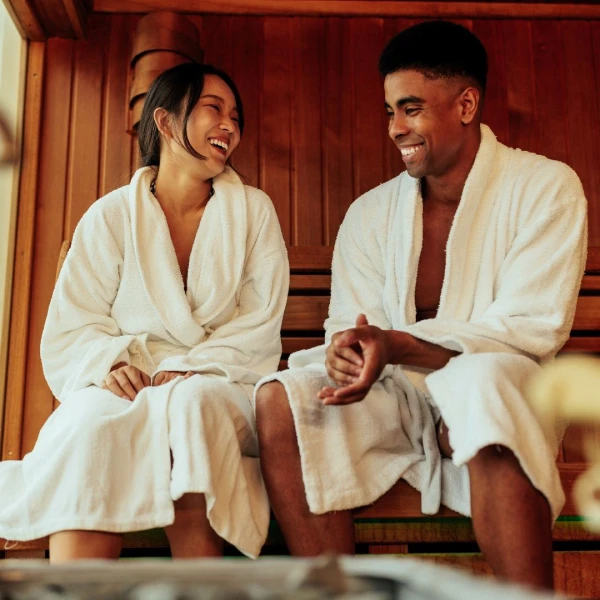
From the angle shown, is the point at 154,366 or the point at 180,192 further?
the point at 180,192

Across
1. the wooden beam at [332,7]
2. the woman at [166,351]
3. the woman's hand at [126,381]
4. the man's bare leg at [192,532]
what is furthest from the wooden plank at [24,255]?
the man's bare leg at [192,532]

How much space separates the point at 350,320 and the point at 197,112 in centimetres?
77

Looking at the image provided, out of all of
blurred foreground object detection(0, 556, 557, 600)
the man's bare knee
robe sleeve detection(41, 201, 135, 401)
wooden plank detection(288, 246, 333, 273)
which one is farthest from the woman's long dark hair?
blurred foreground object detection(0, 556, 557, 600)

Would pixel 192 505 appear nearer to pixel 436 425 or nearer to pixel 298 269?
pixel 436 425

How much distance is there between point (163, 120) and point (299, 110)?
78 centimetres

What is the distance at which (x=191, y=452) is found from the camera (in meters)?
1.72

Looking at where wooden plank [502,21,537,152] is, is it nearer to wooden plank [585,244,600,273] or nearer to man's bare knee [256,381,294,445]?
wooden plank [585,244,600,273]

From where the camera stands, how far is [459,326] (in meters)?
1.89

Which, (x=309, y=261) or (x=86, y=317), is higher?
(x=309, y=261)

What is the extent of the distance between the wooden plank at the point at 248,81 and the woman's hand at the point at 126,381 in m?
1.21

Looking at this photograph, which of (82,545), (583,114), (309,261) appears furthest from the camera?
(583,114)

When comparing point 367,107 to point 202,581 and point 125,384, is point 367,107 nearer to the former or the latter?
point 125,384

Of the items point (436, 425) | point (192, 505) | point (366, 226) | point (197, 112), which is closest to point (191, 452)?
point (192, 505)

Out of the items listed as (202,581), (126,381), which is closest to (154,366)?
(126,381)
